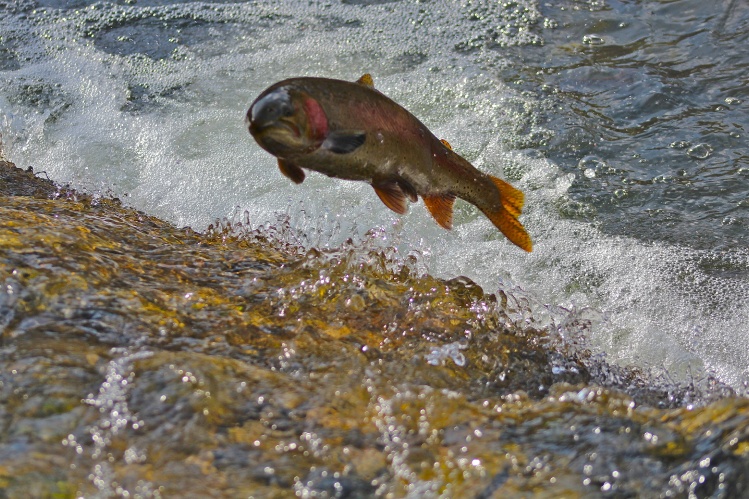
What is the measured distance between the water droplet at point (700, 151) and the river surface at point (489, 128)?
0.01 metres

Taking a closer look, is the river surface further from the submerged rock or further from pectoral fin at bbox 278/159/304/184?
pectoral fin at bbox 278/159/304/184

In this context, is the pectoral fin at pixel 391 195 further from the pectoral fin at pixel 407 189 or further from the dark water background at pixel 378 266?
the dark water background at pixel 378 266

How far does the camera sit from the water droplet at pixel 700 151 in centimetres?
496

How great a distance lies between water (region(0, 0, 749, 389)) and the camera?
3.99 metres

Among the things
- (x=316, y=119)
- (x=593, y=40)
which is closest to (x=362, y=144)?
(x=316, y=119)

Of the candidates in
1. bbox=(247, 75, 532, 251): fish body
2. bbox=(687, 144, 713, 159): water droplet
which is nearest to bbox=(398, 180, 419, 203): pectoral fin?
bbox=(247, 75, 532, 251): fish body

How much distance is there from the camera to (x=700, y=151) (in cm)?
500

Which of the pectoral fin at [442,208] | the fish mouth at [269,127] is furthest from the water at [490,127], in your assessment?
the fish mouth at [269,127]

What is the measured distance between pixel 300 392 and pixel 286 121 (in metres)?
0.78

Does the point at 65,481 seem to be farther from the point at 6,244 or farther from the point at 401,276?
the point at 401,276

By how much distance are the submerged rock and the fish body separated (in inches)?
20.0

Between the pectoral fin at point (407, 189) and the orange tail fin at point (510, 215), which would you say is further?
the orange tail fin at point (510, 215)

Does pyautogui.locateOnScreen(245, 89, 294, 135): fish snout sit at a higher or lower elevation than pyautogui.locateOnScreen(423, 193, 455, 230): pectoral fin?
higher

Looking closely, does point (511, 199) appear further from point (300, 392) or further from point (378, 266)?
point (300, 392)
